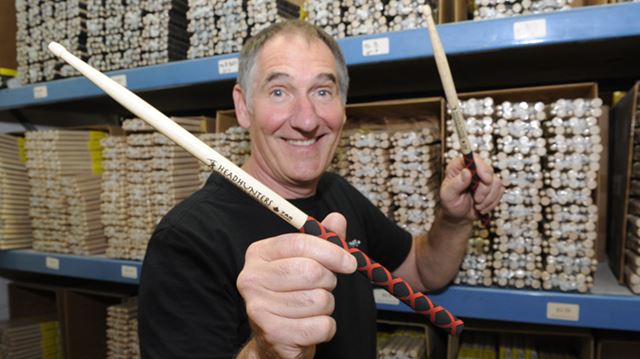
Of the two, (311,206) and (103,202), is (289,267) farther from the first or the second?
(103,202)

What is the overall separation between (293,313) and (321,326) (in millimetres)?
39

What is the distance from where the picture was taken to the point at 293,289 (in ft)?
1.82

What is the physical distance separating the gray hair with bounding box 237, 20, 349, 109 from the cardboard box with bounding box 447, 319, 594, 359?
87 centimetres

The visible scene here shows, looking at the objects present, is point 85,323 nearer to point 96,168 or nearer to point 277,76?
point 96,168

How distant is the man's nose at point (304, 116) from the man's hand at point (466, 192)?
36 centimetres

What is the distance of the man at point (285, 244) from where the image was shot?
0.56 metres

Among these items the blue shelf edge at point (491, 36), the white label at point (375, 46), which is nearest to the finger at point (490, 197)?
the blue shelf edge at point (491, 36)

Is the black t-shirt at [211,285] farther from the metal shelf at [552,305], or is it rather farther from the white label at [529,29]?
the white label at [529,29]

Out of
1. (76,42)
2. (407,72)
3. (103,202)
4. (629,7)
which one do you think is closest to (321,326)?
(629,7)

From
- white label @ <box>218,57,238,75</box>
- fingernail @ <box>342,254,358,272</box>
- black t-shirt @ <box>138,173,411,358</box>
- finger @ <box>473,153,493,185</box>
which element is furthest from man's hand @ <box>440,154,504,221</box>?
white label @ <box>218,57,238,75</box>

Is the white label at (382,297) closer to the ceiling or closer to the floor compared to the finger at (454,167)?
closer to the floor

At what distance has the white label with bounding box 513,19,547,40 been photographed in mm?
1042

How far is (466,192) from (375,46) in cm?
46

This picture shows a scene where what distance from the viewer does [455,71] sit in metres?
1.50
